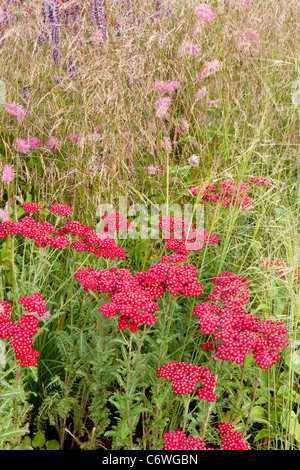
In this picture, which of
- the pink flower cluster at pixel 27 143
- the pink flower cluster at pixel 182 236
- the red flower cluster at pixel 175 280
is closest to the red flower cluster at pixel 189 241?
the pink flower cluster at pixel 182 236

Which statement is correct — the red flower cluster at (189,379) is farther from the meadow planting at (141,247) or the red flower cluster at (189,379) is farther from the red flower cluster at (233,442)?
the red flower cluster at (233,442)

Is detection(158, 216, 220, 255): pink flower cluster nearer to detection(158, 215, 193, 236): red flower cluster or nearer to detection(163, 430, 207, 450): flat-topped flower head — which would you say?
detection(158, 215, 193, 236): red flower cluster

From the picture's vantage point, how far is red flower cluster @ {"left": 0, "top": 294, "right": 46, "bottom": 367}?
4.83ft

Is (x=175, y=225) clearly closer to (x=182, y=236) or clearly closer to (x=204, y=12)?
(x=182, y=236)

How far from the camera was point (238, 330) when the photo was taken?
161 centimetres

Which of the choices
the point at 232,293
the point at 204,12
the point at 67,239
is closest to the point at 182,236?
the point at 232,293

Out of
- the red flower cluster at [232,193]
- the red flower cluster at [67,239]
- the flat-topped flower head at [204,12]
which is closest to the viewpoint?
the red flower cluster at [67,239]

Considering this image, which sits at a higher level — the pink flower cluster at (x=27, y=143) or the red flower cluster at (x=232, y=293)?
the pink flower cluster at (x=27, y=143)

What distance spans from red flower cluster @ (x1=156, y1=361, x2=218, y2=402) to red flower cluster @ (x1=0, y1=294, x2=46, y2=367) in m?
0.44

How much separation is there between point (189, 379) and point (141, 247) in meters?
1.11

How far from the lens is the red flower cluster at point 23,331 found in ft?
4.83
